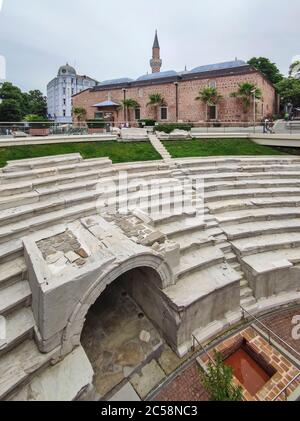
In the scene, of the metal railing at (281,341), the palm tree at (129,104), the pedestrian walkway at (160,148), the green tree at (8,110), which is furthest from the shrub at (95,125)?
the green tree at (8,110)

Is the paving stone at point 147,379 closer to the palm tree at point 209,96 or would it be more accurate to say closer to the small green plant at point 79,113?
the palm tree at point 209,96

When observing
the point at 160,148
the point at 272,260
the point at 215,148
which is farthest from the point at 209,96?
the point at 272,260

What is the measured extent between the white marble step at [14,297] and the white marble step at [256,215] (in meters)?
5.62

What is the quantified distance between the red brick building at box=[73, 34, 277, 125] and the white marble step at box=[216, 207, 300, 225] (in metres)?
15.7

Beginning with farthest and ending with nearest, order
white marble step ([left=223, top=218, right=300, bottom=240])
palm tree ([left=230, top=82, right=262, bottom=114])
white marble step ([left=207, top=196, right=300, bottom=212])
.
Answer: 1. palm tree ([left=230, top=82, right=262, bottom=114])
2. white marble step ([left=207, top=196, right=300, bottom=212])
3. white marble step ([left=223, top=218, right=300, bottom=240])

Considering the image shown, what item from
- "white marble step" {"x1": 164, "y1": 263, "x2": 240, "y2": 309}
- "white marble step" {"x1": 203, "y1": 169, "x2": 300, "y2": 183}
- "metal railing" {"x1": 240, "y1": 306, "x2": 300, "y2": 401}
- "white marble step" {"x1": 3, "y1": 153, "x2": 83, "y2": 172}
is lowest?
"metal railing" {"x1": 240, "y1": 306, "x2": 300, "y2": 401}

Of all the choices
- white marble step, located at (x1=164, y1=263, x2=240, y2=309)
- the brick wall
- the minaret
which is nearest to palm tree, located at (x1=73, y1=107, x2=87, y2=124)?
the brick wall

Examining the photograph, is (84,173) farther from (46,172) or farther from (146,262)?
(146,262)

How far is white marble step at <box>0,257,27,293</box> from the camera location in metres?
5.02

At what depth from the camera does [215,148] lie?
47.9 feet

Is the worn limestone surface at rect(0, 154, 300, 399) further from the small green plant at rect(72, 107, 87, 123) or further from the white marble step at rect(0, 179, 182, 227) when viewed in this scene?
the small green plant at rect(72, 107, 87, 123)

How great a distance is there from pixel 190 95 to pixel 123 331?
28.3m

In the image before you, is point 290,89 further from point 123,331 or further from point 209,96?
point 123,331

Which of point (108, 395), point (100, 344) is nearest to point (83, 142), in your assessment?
point (100, 344)
